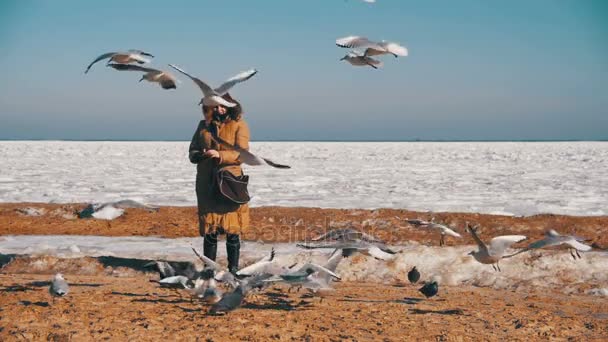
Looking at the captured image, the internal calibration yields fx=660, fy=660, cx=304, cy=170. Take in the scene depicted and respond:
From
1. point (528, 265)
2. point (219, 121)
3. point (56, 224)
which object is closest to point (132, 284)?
point (219, 121)

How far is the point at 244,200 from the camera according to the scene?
15.3ft

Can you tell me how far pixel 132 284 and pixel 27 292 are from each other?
30.2 inches

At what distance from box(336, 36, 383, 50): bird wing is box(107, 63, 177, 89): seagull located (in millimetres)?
1089

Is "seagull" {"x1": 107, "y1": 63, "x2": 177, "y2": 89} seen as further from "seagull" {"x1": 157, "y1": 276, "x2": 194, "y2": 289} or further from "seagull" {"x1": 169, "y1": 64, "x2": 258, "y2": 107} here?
"seagull" {"x1": 157, "y1": 276, "x2": 194, "y2": 289}

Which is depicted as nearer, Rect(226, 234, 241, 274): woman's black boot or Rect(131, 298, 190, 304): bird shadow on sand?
Rect(131, 298, 190, 304): bird shadow on sand

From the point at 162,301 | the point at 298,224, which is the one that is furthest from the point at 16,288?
the point at 298,224

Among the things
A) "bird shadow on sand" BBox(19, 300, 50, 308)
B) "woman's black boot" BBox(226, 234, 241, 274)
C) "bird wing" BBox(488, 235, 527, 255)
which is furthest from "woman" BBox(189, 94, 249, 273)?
"bird wing" BBox(488, 235, 527, 255)

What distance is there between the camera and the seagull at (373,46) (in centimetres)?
385

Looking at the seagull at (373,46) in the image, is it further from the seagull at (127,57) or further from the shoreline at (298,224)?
the shoreline at (298,224)

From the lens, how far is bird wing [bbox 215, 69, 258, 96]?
3.88m

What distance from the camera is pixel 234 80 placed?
391 cm

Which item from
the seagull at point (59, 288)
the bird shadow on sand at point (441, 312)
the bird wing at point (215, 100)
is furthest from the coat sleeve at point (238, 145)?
the bird shadow on sand at point (441, 312)

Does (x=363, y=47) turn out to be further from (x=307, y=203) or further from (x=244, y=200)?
(x=307, y=203)

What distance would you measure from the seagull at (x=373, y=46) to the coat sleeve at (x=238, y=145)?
1.14 metres
